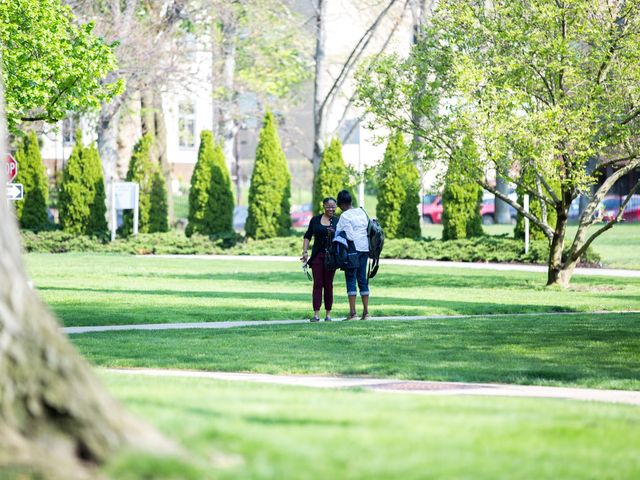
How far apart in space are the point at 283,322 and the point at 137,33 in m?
25.9

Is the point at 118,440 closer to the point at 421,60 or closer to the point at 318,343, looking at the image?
the point at 318,343

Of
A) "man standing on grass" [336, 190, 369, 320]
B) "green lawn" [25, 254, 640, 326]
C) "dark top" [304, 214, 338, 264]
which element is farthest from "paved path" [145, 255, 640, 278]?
"dark top" [304, 214, 338, 264]

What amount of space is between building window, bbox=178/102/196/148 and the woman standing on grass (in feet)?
154

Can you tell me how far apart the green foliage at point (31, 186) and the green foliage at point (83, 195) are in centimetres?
88

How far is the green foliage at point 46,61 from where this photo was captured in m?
22.3

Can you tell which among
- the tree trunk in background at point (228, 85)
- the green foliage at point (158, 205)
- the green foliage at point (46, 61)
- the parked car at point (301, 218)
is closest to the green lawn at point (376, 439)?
the green foliage at point (46, 61)

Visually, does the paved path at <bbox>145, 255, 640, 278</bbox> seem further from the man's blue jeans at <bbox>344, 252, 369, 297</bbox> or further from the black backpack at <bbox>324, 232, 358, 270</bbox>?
the black backpack at <bbox>324, 232, 358, 270</bbox>

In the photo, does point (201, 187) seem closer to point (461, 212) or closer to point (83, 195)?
point (83, 195)

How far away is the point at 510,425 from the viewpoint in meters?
7.22

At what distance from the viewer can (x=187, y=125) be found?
236 feet

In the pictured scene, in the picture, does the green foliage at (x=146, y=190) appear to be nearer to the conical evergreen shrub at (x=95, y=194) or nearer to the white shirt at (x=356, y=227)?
the conical evergreen shrub at (x=95, y=194)

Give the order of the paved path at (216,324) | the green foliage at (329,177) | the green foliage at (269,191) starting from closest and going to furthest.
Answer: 1. the paved path at (216,324)
2. the green foliage at (329,177)
3. the green foliage at (269,191)

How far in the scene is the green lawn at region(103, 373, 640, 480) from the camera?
5.73m

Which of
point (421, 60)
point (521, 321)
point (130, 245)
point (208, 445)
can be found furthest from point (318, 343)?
point (130, 245)
